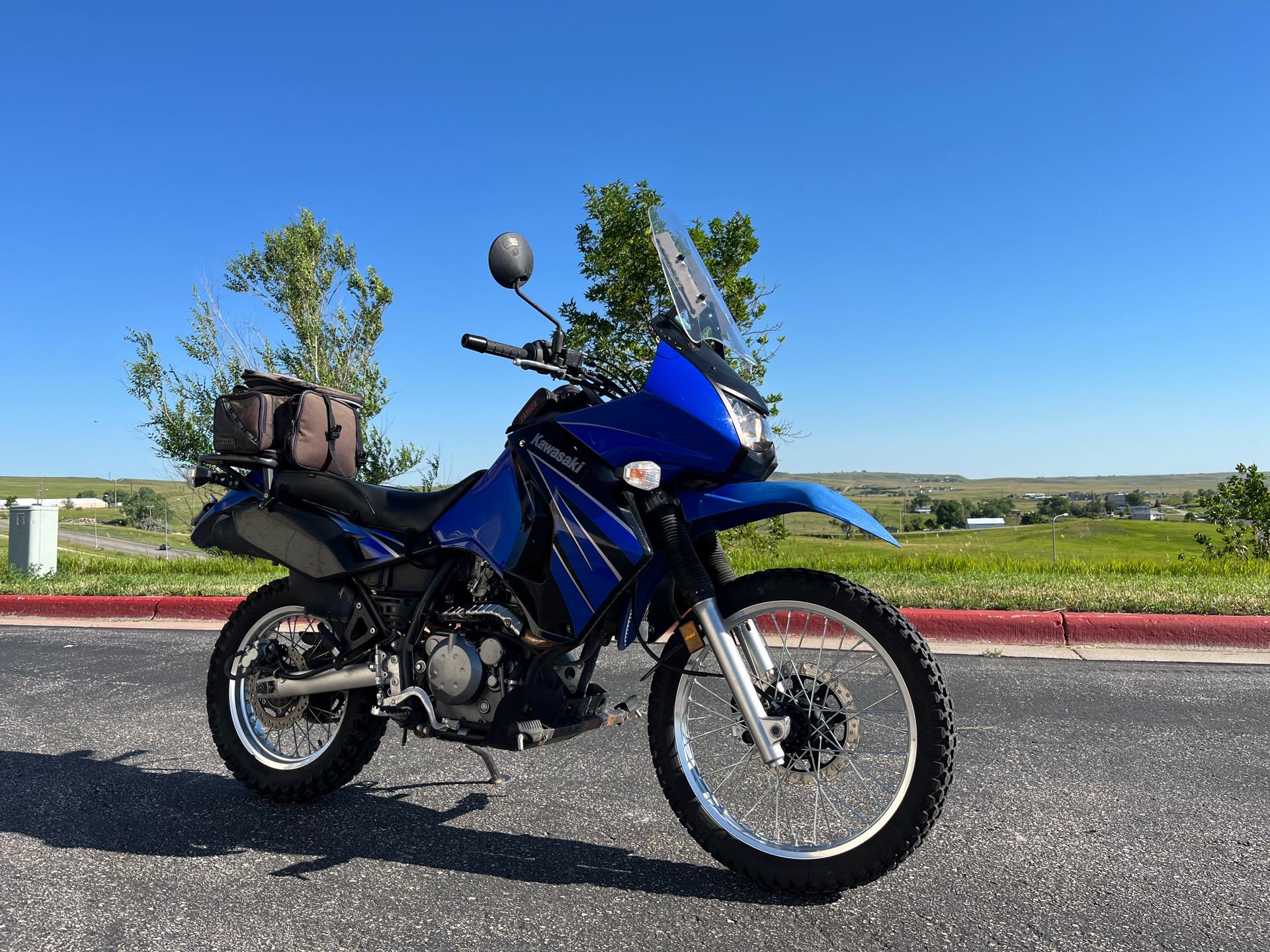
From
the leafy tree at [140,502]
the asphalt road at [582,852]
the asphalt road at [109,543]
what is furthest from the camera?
the asphalt road at [109,543]

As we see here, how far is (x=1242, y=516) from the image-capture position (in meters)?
14.8

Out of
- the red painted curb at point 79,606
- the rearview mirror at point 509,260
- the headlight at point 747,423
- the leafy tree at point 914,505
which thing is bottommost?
the red painted curb at point 79,606

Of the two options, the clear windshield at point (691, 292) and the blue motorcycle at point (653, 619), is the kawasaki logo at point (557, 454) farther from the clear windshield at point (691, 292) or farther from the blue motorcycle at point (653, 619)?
the clear windshield at point (691, 292)

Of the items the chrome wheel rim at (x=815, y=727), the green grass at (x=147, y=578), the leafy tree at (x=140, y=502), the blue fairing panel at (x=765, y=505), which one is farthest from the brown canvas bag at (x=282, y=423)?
the leafy tree at (x=140, y=502)

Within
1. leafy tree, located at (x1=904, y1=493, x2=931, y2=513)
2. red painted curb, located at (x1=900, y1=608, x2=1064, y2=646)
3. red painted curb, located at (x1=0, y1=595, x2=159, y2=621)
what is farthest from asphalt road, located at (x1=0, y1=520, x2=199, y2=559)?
red painted curb, located at (x1=900, y1=608, x2=1064, y2=646)

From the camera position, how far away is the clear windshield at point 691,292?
9.37 feet

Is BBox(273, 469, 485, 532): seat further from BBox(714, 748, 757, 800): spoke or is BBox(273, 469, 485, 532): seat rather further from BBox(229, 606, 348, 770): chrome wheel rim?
BBox(714, 748, 757, 800): spoke

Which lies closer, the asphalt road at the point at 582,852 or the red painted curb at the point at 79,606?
the asphalt road at the point at 582,852

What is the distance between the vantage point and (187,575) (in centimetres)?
1010

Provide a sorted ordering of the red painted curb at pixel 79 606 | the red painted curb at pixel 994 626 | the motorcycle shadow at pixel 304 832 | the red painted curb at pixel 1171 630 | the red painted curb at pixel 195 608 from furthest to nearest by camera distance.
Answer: the red painted curb at pixel 79 606 < the red painted curb at pixel 195 608 < the red painted curb at pixel 994 626 < the red painted curb at pixel 1171 630 < the motorcycle shadow at pixel 304 832

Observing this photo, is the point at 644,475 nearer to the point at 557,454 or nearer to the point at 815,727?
the point at 557,454

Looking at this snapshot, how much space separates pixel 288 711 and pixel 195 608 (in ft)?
17.1

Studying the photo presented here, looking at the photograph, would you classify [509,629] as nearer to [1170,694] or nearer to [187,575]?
[1170,694]

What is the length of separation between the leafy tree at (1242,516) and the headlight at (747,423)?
14327 millimetres
